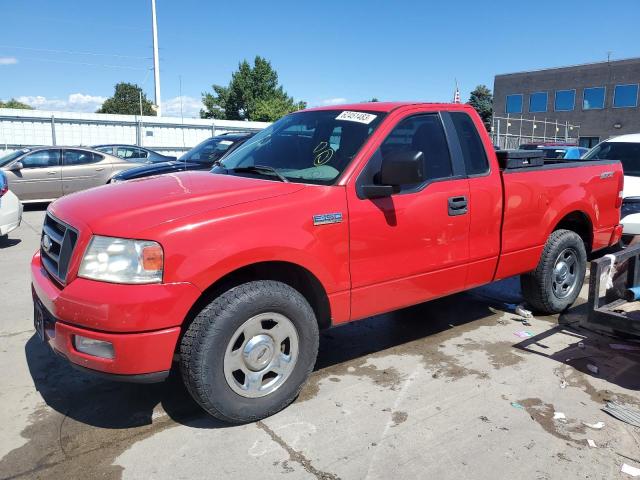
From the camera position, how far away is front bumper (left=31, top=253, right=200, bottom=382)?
2754mm

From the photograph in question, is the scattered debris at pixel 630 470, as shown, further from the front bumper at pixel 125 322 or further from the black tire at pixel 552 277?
the front bumper at pixel 125 322

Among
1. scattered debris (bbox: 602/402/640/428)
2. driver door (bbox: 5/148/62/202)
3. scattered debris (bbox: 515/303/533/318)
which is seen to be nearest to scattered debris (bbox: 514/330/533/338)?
scattered debris (bbox: 515/303/533/318)

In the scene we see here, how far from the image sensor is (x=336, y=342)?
4.72 metres

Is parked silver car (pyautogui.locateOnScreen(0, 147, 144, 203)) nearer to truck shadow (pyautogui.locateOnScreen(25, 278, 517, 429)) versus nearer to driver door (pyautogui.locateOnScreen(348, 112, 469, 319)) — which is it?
truck shadow (pyautogui.locateOnScreen(25, 278, 517, 429))

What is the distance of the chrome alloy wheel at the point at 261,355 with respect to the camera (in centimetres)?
311

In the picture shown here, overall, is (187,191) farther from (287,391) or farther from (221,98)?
(221,98)

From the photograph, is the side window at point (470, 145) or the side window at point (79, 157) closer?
the side window at point (470, 145)

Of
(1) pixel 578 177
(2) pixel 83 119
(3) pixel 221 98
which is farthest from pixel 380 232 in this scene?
(3) pixel 221 98

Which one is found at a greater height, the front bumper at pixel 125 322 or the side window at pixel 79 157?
the side window at pixel 79 157

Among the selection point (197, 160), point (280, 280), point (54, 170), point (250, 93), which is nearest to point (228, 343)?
point (280, 280)

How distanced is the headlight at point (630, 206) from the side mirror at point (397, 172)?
15.3ft

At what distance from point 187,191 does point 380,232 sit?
127 centimetres

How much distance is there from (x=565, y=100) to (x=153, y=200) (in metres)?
44.7

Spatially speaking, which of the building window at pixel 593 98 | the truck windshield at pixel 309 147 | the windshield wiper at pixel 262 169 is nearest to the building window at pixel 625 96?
the building window at pixel 593 98
